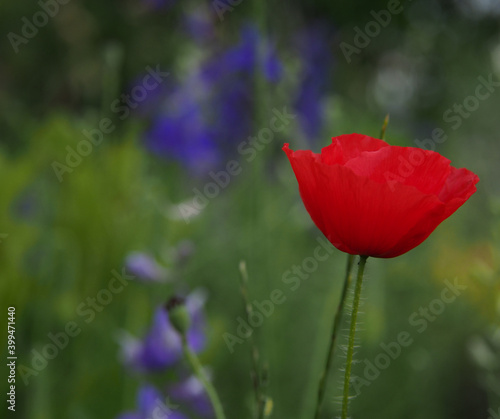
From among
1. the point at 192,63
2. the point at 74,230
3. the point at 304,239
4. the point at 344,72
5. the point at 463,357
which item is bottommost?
the point at 463,357

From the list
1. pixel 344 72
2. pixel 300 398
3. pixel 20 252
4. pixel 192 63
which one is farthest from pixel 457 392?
pixel 344 72

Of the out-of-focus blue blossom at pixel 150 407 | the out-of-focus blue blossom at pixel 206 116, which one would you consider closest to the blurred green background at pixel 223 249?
the out-of-focus blue blossom at pixel 206 116

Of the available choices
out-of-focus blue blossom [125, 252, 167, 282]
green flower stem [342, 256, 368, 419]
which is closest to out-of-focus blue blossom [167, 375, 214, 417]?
out-of-focus blue blossom [125, 252, 167, 282]

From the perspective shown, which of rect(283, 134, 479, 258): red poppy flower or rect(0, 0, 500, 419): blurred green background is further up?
rect(0, 0, 500, 419): blurred green background

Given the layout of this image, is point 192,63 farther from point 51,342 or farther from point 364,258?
point 364,258

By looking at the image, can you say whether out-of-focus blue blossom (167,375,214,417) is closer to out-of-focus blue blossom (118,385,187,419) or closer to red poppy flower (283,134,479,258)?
out-of-focus blue blossom (118,385,187,419)

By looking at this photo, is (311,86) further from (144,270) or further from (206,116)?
(144,270)
